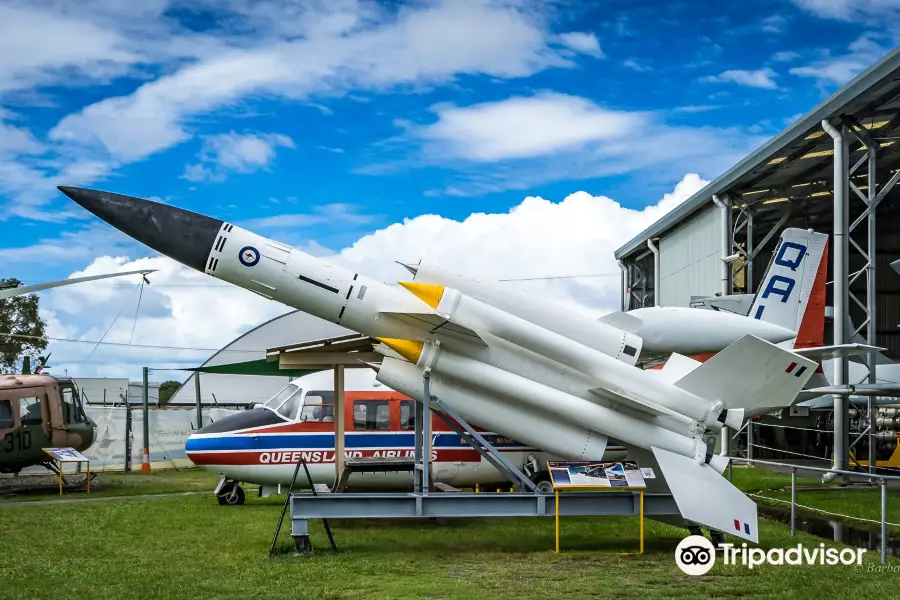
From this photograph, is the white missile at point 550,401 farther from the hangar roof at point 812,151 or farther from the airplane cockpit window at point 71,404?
the airplane cockpit window at point 71,404

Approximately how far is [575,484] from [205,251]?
19.1 ft

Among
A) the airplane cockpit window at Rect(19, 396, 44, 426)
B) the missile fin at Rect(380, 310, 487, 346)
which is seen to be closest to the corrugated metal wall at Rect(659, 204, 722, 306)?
the missile fin at Rect(380, 310, 487, 346)

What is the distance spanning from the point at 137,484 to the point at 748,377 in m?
16.0

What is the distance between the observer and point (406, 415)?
1594 centimetres

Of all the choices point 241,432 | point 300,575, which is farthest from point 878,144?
point 300,575

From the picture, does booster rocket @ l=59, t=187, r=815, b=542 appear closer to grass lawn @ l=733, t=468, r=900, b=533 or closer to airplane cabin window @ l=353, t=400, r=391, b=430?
airplane cabin window @ l=353, t=400, r=391, b=430

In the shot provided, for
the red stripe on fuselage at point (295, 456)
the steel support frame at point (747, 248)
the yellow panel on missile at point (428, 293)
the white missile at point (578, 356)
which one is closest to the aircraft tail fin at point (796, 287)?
the red stripe on fuselage at point (295, 456)

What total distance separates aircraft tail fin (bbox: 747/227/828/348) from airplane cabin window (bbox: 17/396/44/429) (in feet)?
55.3

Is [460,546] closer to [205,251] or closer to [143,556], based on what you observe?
[143,556]

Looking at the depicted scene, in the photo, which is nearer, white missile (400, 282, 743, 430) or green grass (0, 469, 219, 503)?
white missile (400, 282, 743, 430)

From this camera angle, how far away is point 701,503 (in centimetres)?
1156

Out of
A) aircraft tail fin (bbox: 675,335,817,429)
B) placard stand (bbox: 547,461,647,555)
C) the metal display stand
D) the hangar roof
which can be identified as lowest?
the metal display stand

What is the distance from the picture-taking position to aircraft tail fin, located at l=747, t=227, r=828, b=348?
20719 millimetres

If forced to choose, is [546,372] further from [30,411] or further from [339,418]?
[30,411]
